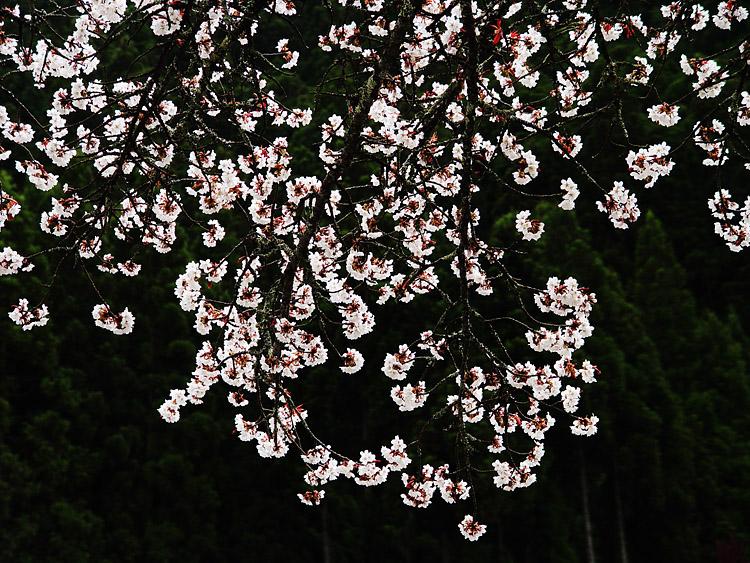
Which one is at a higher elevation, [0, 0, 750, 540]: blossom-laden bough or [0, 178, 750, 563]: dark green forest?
[0, 178, 750, 563]: dark green forest

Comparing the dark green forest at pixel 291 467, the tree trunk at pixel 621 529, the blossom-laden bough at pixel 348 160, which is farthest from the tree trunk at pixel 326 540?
the blossom-laden bough at pixel 348 160

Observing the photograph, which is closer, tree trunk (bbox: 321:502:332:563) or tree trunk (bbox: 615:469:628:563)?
tree trunk (bbox: 615:469:628:563)

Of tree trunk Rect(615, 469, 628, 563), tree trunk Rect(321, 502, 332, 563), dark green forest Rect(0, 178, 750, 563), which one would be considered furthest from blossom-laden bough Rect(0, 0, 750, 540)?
tree trunk Rect(321, 502, 332, 563)

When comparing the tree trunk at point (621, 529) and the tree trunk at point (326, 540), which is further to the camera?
the tree trunk at point (326, 540)

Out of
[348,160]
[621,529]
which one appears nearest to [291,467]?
[621,529]

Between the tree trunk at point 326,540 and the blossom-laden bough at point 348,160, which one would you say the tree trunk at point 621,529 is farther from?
the blossom-laden bough at point 348,160

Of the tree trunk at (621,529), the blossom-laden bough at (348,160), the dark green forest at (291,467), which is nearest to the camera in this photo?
the blossom-laden bough at (348,160)

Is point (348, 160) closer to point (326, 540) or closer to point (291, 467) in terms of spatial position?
point (291, 467)

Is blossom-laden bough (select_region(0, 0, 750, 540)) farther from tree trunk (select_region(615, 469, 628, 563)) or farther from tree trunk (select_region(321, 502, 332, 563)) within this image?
tree trunk (select_region(321, 502, 332, 563))

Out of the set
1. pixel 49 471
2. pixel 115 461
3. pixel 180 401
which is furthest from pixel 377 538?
pixel 180 401

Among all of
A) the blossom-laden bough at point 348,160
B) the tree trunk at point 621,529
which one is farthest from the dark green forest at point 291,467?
the blossom-laden bough at point 348,160

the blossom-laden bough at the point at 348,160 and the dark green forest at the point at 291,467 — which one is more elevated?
the dark green forest at the point at 291,467

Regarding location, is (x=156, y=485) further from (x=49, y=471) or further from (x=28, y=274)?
(x=28, y=274)

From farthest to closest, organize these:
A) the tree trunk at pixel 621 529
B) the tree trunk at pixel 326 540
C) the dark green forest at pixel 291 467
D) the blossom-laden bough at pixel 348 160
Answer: the tree trunk at pixel 326 540, the tree trunk at pixel 621 529, the dark green forest at pixel 291 467, the blossom-laden bough at pixel 348 160
